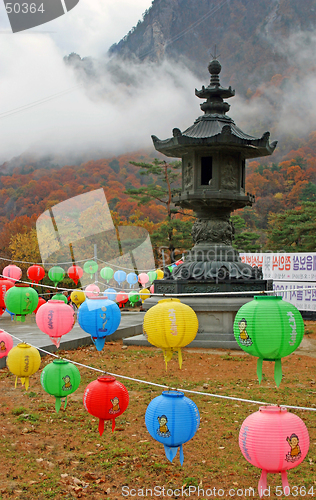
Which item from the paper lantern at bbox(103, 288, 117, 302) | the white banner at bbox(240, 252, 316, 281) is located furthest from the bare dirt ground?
the white banner at bbox(240, 252, 316, 281)

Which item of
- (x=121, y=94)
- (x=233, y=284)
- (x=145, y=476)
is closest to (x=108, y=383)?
(x=145, y=476)

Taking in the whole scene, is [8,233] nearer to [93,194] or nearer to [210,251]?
[93,194]

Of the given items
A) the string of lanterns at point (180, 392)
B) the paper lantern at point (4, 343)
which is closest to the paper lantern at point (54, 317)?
the string of lanterns at point (180, 392)

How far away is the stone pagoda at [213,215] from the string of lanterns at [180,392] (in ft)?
23.5

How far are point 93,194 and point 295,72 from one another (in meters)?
79.9

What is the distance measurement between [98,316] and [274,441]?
2958 millimetres

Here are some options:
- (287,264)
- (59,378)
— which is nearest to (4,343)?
(59,378)

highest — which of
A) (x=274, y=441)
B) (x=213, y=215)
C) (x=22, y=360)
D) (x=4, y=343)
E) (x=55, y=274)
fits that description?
(x=213, y=215)

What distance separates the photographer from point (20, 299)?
7129mm

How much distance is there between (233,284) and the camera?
43.5ft

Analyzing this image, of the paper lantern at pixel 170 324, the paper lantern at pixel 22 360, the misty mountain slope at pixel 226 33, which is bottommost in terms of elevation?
the paper lantern at pixel 22 360

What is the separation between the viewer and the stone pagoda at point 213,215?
1299cm

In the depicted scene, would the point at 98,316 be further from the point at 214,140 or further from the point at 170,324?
the point at 214,140

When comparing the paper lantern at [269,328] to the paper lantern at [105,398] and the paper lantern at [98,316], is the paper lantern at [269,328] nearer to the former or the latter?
the paper lantern at [105,398]
